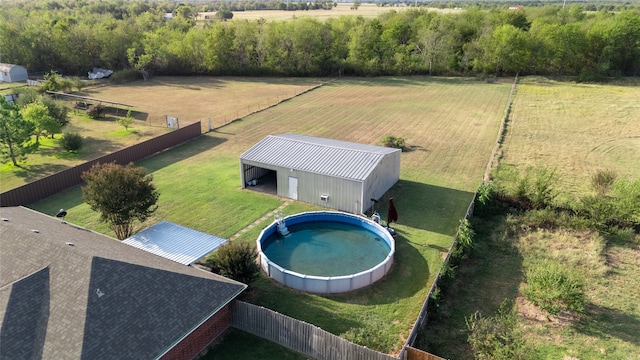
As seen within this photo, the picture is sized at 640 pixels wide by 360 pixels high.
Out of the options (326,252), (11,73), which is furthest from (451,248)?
(11,73)

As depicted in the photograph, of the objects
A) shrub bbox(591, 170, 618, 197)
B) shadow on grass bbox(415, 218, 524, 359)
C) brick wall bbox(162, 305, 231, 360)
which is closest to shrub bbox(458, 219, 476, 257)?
shadow on grass bbox(415, 218, 524, 359)

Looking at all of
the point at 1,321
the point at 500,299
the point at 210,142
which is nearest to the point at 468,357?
the point at 500,299

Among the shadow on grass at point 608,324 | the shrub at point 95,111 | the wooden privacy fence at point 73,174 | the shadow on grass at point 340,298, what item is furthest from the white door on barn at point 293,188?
the shrub at point 95,111

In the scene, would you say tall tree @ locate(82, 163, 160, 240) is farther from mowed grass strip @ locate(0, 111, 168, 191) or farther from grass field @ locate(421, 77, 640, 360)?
grass field @ locate(421, 77, 640, 360)

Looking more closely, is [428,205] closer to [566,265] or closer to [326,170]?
[326,170]

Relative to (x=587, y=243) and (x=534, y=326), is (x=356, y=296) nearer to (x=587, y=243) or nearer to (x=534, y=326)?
(x=534, y=326)

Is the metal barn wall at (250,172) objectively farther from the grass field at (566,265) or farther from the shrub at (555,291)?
the shrub at (555,291)

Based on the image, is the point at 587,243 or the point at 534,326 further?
the point at 587,243
